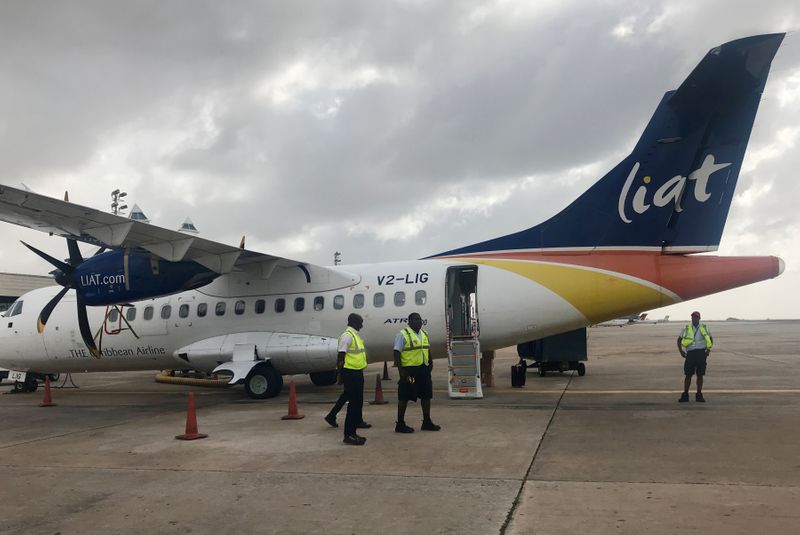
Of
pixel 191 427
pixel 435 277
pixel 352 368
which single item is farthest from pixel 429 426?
pixel 435 277

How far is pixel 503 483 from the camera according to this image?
6098mm

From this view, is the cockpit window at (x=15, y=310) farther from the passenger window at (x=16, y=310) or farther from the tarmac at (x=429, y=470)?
the tarmac at (x=429, y=470)

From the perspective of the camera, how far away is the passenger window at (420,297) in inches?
538

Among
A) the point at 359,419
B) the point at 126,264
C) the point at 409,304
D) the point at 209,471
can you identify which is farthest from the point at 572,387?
the point at 126,264

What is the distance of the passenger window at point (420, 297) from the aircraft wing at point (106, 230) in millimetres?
4024

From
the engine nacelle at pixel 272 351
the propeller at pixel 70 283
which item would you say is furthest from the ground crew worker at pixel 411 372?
the propeller at pixel 70 283

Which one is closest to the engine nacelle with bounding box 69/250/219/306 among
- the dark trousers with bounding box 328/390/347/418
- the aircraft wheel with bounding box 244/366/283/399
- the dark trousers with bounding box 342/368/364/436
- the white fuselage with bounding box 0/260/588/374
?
the white fuselage with bounding box 0/260/588/374

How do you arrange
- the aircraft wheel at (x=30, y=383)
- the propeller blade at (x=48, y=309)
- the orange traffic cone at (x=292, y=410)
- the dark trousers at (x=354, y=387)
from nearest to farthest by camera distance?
1. the dark trousers at (x=354, y=387)
2. the orange traffic cone at (x=292, y=410)
3. the propeller blade at (x=48, y=309)
4. the aircraft wheel at (x=30, y=383)

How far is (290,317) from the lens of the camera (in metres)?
14.8

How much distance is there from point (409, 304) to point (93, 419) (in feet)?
23.9

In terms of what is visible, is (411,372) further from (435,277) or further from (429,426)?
(435,277)

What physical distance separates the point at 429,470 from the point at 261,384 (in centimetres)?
842

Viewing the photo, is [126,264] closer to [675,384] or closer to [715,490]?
[715,490]

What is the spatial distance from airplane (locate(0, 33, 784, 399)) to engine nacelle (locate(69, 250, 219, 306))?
0.03 metres
